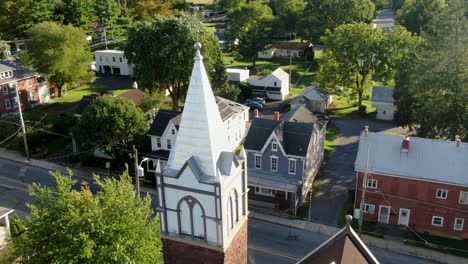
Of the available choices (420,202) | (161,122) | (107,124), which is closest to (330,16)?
(161,122)

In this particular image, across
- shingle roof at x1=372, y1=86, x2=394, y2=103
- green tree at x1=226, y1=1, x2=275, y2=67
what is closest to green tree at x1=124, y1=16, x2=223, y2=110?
shingle roof at x1=372, y1=86, x2=394, y2=103

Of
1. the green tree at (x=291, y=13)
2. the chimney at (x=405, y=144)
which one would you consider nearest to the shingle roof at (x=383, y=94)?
the chimney at (x=405, y=144)

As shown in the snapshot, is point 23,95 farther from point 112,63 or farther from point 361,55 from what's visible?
point 361,55

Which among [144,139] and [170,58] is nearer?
[144,139]

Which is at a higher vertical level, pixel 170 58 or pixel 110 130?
pixel 170 58

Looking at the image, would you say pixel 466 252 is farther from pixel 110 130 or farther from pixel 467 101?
pixel 110 130

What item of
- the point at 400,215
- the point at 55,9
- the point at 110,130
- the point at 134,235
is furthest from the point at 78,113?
the point at 55,9

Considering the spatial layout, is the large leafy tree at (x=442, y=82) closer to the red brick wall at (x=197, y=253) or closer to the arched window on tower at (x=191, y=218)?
the red brick wall at (x=197, y=253)
